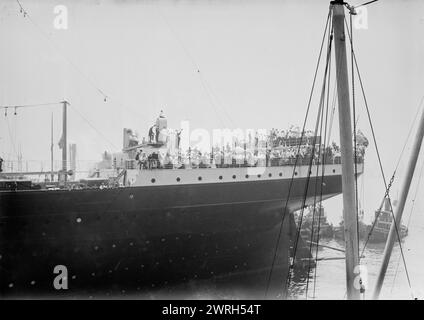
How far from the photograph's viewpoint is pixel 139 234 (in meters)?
4.49

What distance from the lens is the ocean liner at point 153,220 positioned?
3.99 metres

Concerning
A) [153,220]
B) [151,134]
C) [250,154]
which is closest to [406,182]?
[250,154]

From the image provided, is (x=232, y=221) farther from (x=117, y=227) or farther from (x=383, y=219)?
(x=383, y=219)

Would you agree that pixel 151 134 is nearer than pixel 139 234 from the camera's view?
Yes

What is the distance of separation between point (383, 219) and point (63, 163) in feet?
17.4

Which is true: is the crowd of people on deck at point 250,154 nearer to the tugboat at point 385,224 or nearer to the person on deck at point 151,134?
the person on deck at point 151,134

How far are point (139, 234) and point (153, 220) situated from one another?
26 centimetres

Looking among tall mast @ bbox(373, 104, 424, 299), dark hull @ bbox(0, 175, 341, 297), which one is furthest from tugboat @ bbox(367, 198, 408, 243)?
dark hull @ bbox(0, 175, 341, 297)

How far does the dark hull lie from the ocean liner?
0.01 m

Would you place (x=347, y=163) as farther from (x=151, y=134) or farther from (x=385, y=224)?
(x=385, y=224)

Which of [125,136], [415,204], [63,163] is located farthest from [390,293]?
[63,163]

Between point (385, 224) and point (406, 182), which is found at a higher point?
point (406, 182)

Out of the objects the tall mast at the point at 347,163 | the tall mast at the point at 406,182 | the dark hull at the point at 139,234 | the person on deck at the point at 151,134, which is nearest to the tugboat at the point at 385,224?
the tall mast at the point at 406,182
